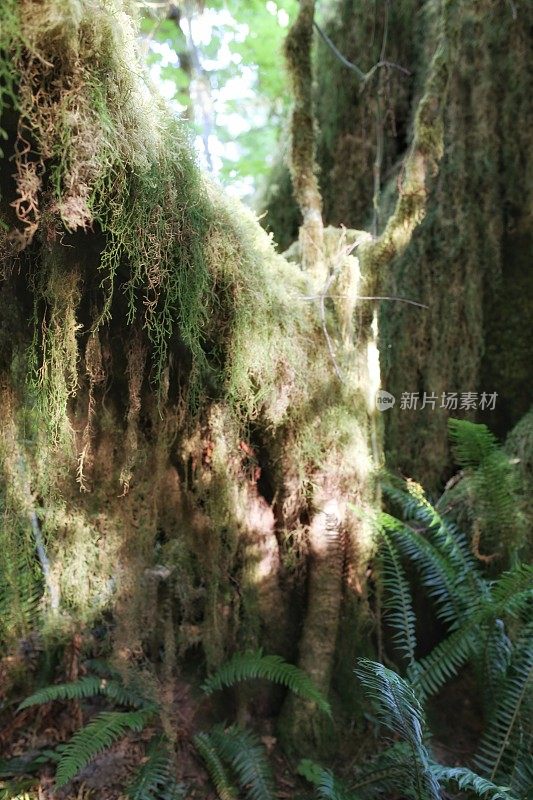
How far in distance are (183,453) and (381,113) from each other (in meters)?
3.24

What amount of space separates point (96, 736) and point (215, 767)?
54 cm

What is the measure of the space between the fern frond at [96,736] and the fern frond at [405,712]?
1231 mm

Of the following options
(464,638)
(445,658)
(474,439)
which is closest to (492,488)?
(474,439)

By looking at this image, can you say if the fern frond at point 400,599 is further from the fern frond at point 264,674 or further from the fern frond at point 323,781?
the fern frond at point 323,781

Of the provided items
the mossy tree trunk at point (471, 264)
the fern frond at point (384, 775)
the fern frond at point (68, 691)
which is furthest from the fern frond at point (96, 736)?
the mossy tree trunk at point (471, 264)

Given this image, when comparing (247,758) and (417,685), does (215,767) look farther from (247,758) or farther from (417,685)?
(417,685)

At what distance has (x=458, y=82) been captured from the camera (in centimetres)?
396

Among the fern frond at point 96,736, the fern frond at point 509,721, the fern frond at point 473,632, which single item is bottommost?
the fern frond at point 96,736

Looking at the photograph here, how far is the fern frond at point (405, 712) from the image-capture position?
6.33ft

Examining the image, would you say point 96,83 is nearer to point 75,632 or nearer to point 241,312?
point 241,312

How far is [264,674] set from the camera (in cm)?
268

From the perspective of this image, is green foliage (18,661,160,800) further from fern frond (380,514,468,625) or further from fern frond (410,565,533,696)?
fern frond (380,514,468,625)

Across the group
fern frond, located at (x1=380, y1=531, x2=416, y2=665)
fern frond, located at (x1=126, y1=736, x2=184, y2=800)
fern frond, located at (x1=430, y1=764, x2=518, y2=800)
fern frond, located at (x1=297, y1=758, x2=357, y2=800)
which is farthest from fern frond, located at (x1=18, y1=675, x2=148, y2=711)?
fern frond, located at (x1=430, y1=764, x2=518, y2=800)

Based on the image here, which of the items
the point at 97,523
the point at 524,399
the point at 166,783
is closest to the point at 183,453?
the point at 97,523
